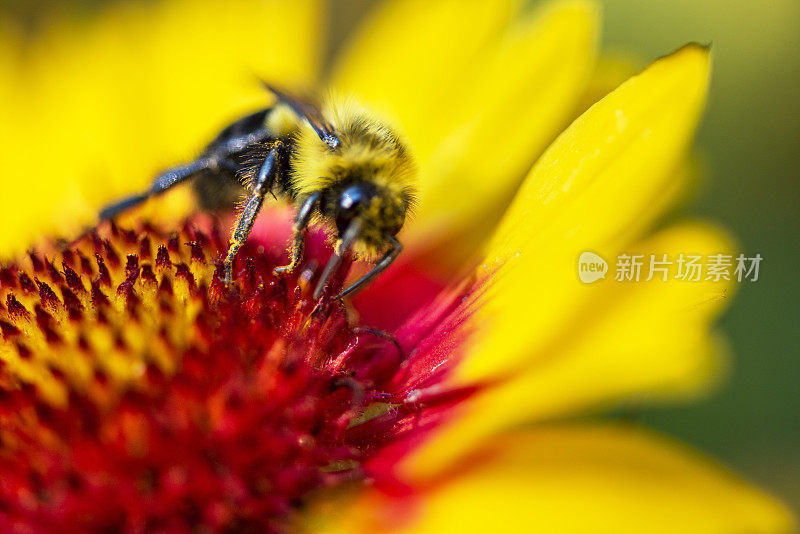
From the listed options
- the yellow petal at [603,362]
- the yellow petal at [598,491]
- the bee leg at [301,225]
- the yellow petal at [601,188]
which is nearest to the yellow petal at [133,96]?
the bee leg at [301,225]

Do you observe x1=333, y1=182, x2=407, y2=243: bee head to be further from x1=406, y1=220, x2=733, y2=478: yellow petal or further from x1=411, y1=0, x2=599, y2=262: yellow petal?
x1=411, y1=0, x2=599, y2=262: yellow petal

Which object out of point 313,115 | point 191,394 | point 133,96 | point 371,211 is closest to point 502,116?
point 313,115

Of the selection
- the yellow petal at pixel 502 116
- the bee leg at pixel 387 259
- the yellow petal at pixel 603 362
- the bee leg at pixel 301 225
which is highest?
the yellow petal at pixel 502 116

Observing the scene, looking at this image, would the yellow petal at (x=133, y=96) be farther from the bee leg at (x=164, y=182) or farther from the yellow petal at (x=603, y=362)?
the yellow petal at (x=603, y=362)

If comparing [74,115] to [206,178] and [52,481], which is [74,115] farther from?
[52,481]

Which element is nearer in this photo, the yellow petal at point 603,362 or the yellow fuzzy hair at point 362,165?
the yellow petal at point 603,362

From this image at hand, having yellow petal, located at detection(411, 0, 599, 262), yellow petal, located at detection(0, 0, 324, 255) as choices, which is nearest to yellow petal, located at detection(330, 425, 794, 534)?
yellow petal, located at detection(411, 0, 599, 262)

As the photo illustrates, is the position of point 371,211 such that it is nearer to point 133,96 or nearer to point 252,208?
point 252,208
